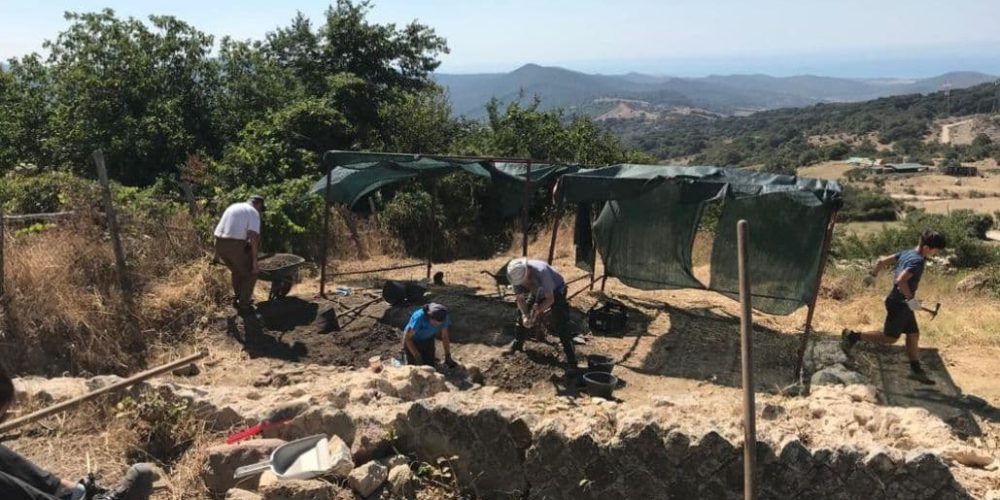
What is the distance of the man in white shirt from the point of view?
8.00 metres

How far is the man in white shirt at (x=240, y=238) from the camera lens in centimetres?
800

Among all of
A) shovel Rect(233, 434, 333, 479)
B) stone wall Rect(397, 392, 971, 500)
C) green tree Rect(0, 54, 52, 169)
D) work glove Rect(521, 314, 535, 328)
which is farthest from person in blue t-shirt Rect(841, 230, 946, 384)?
green tree Rect(0, 54, 52, 169)

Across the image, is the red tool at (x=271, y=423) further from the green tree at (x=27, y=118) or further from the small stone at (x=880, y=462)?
the green tree at (x=27, y=118)

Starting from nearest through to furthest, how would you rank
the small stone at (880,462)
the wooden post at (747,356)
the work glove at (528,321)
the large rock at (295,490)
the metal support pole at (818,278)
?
the wooden post at (747,356), the small stone at (880,462), the large rock at (295,490), the metal support pole at (818,278), the work glove at (528,321)

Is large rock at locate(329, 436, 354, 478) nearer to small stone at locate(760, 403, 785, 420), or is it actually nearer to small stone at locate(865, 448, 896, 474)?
small stone at locate(760, 403, 785, 420)

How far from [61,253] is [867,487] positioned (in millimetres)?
8500

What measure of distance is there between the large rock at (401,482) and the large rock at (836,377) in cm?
418

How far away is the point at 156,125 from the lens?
15.4 meters

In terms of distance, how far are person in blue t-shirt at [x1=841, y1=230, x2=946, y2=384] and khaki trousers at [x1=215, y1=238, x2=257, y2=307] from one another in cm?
707

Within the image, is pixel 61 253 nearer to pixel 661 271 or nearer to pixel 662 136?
pixel 661 271

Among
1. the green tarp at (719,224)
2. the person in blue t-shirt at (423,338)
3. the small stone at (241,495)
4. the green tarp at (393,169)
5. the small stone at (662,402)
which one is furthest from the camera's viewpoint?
the green tarp at (393,169)

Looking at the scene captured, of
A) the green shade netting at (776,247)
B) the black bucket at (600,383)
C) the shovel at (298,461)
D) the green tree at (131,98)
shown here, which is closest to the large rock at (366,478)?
the shovel at (298,461)

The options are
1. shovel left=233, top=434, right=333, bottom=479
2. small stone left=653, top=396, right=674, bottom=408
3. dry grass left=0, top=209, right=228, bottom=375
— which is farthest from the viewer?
dry grass left=0, top=209, right=228, bottom=375

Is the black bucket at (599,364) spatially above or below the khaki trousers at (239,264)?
below
